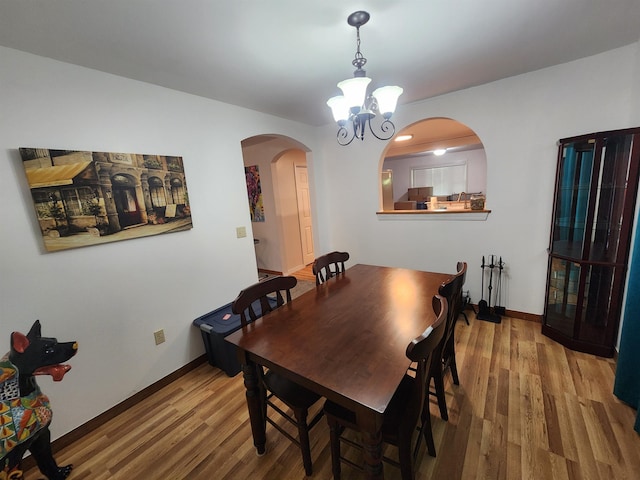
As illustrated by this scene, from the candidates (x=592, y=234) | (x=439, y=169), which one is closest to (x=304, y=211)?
(x=592, y=234)

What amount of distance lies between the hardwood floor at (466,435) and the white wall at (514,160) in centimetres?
101

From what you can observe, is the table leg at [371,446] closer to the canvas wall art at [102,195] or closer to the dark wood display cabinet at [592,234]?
the canvas wall art at [102,195]

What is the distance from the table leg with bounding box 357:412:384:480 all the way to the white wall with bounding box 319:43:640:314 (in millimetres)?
2438

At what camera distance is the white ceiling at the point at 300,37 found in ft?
4.23

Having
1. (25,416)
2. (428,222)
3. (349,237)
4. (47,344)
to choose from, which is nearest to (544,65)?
(428,222)

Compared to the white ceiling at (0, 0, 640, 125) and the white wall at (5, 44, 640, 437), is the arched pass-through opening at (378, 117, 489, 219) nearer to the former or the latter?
the white wall at (5, 44, 640, 437)

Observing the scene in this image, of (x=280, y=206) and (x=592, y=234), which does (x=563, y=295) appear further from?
(x=280, y=206)

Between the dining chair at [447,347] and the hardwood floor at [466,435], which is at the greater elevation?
the dining chair at [447,347]

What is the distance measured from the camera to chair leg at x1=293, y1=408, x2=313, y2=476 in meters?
1.30

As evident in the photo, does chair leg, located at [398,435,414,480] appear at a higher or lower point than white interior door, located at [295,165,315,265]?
lower

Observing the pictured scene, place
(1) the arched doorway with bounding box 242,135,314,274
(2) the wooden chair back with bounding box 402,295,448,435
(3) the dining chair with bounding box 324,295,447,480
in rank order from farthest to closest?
(1) the arched doorway with bounding box 242,135,314,274 < (3) the dining chair with bounding box 324,295,447,480 < (2) the wooden chair back with bounding box 402,295,448,435

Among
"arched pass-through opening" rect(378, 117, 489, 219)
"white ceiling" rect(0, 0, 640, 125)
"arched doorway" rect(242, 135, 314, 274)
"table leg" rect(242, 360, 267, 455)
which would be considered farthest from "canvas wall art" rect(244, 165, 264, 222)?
"table leg" rect(242, 360, 267, 455)

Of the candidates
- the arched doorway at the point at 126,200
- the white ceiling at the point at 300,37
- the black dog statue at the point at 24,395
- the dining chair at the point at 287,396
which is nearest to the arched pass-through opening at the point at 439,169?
the white ceiling at the point at 300,37

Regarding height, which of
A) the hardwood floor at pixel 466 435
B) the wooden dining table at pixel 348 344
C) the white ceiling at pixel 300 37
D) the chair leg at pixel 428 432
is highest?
the white ceiling at pixel 300 37
